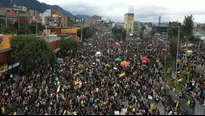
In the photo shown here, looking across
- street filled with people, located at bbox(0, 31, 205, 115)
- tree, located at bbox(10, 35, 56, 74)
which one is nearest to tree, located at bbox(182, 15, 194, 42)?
street filled with people, located at bbox(0, 31, 205, 115)

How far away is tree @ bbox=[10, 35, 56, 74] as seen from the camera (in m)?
26.3

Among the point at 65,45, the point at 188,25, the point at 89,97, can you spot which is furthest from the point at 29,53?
the point at 188,25

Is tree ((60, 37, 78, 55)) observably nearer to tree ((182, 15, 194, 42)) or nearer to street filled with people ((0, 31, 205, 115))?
street filled with people ((0, 31, 205, 115))

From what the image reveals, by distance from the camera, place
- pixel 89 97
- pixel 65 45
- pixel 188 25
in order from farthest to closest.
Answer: pixel 188 25
pixel 65 45
pixel 89 97

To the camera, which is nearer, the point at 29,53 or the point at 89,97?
the point at 89,97

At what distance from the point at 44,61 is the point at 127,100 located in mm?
11136

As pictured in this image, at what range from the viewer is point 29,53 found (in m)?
26.1

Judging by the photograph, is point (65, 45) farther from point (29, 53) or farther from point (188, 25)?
point (188, 25)

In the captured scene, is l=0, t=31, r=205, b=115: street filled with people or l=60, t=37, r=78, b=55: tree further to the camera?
l=60, t=37, r=78, b=55: tree

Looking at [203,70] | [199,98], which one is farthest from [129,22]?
[199,98]

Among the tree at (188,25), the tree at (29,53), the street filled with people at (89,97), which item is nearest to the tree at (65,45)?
the tree at (29,53)

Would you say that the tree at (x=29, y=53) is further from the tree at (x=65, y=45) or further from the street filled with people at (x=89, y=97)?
the tree at (x=65, y=45)

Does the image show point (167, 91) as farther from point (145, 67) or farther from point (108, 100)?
point (145, 67)

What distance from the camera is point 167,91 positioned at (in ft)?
72.7
